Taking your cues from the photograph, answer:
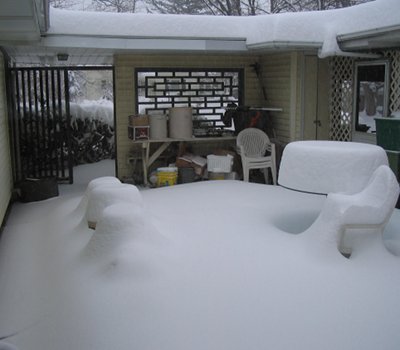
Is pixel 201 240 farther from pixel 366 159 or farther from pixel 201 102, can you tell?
pixel 201 102

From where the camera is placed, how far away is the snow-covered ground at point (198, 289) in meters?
3.66

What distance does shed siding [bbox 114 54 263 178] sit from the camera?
30.5ft

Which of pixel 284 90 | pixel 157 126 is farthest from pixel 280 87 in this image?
pixel 157 126

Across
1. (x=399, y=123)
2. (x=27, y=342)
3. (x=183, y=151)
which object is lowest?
(x=27, y=342)

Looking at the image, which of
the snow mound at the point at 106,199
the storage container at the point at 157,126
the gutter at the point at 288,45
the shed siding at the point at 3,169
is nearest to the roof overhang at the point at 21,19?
the shed siding at the point at 3,169

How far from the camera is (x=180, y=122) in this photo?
9.17m

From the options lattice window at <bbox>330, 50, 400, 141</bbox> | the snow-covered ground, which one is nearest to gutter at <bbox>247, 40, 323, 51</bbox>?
lattice window at <bbox>330, 50, 400, 141</bbox>

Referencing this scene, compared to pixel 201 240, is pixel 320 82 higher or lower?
higher

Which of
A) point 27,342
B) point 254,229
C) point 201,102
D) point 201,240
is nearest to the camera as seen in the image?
point 27,342

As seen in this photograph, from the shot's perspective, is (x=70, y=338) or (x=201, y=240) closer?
(x=70, y=338)

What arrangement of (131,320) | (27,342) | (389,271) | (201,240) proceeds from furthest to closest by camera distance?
(201,240)
(389,271)
(131,320)
(27,342)

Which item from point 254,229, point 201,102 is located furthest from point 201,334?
point 201,102

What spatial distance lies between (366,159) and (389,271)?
1.31 metres

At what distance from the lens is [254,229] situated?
5.90 metres
